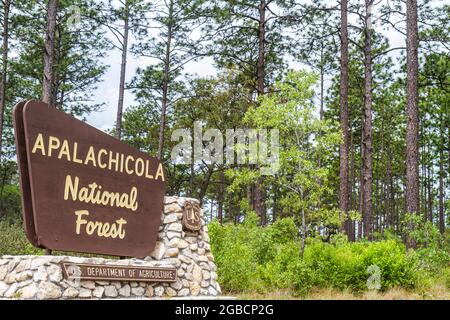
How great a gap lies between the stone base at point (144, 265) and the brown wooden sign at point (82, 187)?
0.29m

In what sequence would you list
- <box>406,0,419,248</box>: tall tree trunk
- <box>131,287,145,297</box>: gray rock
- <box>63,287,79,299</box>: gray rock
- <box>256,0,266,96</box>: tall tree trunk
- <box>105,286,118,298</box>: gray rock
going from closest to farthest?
<box>63,287,79,299</box>: gray rock < <box>105,286,118,298</box>: gray rock < <box>131,287,145,297</box>: gray rock < <box>406,0,419,248</box>: tall tree trunk < <box>256,0,266,96</box>: tall tree trunk

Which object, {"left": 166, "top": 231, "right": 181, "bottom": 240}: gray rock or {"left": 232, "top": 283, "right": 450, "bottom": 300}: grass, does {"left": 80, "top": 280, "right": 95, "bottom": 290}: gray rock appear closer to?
{"left": 166, "top": 231, "right": 181, "bottom": 240}: gray rock

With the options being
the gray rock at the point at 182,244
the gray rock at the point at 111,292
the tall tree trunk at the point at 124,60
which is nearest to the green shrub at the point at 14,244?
the gray rock at the point at 182,244

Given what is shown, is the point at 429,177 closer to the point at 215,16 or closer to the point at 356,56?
the point at 356,56

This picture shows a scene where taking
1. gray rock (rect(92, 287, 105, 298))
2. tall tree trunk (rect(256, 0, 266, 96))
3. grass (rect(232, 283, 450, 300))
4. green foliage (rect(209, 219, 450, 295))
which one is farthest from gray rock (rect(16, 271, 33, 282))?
tall tree trunk (rect(256, 0, 266, 96))

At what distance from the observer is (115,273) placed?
856 centimetres

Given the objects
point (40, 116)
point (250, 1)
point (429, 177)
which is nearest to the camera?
point (40, 116)

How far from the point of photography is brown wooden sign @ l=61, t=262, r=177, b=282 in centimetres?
794

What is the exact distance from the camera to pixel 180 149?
30.4m

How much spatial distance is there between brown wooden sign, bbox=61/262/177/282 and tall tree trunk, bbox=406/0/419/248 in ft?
22.5

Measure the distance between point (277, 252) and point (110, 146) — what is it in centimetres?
537

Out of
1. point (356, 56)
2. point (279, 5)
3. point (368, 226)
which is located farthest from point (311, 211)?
point (356, 56)
